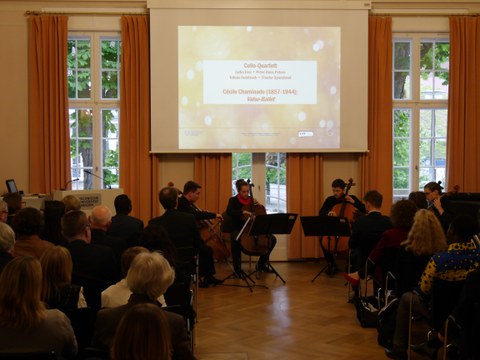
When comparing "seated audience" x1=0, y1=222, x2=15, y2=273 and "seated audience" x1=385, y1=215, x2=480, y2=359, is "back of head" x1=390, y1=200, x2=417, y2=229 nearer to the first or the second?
"seated audience" x1=385, y1=215, x2=480, y2=359

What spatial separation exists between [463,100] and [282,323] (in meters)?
4.83

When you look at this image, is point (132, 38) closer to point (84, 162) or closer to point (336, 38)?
point (84, 162)

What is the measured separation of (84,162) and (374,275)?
4929mm

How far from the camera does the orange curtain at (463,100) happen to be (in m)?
8.69

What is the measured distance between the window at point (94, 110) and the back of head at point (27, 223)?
4718 mm

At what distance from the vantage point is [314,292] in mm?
6793

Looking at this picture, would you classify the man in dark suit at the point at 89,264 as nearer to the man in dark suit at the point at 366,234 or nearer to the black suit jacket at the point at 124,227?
the black suit jacket at the point at 124,227

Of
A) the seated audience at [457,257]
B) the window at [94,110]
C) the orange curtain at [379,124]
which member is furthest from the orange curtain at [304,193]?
the seated audience at [457,257]

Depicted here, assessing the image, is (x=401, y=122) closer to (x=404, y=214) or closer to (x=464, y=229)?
(x=404, y=214)

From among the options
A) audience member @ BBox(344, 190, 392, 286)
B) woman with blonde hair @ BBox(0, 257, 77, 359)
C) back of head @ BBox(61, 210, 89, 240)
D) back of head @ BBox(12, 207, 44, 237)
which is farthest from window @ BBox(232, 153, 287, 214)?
woman with blonde hair @ BBox(0, 257, 77, 359)

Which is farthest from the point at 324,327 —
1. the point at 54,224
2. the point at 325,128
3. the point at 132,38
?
the point at 132,38

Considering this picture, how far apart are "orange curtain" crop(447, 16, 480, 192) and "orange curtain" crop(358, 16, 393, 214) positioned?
86 cm

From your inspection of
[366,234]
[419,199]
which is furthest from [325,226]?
[366,234]

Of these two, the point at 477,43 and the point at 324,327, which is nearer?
the point at 324,327
